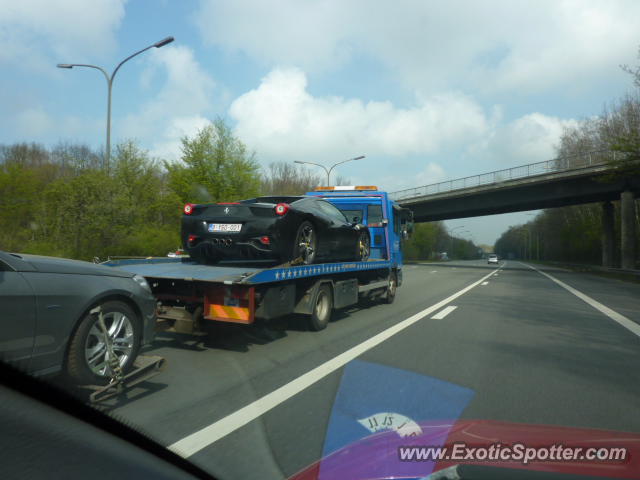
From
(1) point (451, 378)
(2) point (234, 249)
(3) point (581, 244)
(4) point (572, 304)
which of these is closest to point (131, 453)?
(1) point (451, 378)

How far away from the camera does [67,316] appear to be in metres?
3.61

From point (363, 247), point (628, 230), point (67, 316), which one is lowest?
point (67, 316)

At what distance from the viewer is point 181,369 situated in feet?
16.8

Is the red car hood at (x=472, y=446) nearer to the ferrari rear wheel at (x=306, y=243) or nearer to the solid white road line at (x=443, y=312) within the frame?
the ferrari rear wheel at (x=306, y=243)

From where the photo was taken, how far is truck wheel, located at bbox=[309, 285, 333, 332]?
24.3 feet

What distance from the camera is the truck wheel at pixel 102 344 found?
368 cm

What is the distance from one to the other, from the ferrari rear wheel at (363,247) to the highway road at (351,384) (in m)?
2.08

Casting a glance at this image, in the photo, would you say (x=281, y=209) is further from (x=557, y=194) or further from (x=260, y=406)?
(x=557, y=194)

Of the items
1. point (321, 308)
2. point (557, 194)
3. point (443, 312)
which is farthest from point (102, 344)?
point (557, 194)

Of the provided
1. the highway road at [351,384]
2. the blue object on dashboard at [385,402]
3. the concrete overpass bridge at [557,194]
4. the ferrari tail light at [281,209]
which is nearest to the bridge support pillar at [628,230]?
the concrete overpass bridge at [557,194]

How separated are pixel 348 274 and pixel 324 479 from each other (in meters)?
7.03

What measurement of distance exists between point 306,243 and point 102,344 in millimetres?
4018

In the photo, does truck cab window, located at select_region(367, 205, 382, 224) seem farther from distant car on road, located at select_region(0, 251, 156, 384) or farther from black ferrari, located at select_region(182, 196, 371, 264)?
distant car on road, located at select_region(0, 251, 156, 384)

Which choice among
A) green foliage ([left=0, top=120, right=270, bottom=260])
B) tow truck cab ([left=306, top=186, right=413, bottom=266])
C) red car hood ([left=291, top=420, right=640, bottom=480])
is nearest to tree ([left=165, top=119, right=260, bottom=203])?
green foliage ([left=0, top=120, right=270, bottom=260])
